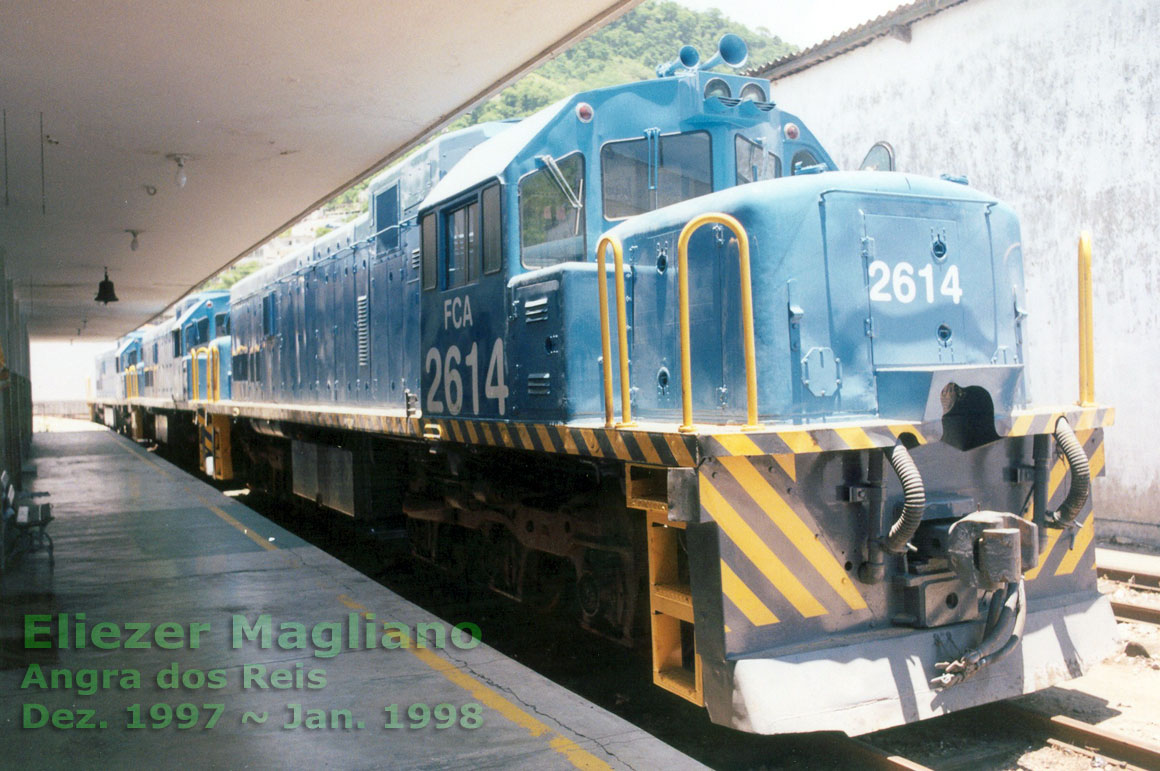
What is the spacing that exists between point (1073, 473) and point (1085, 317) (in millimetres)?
842

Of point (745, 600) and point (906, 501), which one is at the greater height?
point (906, 501)

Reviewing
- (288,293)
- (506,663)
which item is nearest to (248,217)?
(288,293)

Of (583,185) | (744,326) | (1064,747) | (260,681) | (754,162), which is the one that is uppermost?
(754,162)

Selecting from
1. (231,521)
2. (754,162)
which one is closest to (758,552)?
(754,162)

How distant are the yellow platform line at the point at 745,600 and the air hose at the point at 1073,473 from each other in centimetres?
161

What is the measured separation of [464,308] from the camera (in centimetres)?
610

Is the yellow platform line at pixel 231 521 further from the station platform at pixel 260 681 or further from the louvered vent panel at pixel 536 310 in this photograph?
the louvered vent panel at pixel 536 310

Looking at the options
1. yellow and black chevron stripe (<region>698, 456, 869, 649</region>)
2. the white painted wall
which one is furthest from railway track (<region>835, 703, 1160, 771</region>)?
the white painted wall

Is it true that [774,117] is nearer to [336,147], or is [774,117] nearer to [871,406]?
[871,406]

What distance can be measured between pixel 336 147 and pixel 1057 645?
7.00 m

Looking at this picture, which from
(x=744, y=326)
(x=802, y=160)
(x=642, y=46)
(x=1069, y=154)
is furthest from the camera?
(x=642, y=46)

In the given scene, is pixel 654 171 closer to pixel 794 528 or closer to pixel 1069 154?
pixel 794 528

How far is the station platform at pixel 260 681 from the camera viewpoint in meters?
3.84

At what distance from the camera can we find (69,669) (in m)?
5.02
